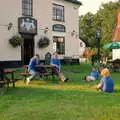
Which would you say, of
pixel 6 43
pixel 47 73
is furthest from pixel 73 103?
pixel 6 43

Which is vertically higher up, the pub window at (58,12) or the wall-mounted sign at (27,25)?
the pub window at (58,12)

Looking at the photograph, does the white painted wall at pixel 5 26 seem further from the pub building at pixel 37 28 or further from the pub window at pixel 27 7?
the pub window at pixel 27 7

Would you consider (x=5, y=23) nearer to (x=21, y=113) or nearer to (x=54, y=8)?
(x=54, y=8)

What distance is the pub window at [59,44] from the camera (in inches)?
1387

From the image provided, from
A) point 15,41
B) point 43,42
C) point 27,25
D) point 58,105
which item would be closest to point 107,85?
point 58,105

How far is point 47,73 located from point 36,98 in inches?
289

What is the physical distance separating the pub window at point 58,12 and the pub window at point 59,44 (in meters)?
1.64

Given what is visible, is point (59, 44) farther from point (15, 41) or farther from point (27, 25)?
point (15, 41)

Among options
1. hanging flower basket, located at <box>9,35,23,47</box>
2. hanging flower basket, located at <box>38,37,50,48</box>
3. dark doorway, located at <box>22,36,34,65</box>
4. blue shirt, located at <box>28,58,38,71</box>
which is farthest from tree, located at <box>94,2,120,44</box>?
blue shirt, located at <box>28,58,38,71</box>

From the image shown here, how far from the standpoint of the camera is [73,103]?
12.4 metres

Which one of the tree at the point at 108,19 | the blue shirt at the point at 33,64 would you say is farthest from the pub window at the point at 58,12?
the tree at the point at 108,19

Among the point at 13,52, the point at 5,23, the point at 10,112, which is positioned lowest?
the point at 10,112

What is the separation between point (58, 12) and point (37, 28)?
5.02 meters

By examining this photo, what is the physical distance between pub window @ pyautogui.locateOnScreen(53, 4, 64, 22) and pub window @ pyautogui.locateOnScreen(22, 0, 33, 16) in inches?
188
